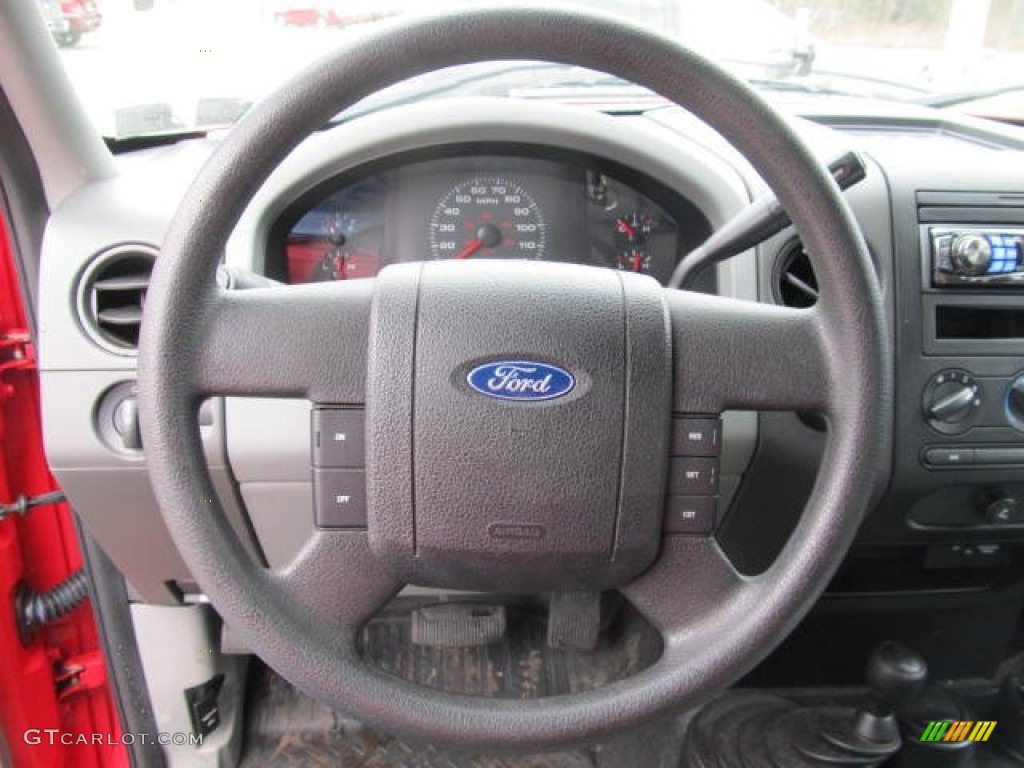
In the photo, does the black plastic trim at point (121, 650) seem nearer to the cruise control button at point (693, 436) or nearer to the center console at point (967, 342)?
the cruise control button at point (693, 436)

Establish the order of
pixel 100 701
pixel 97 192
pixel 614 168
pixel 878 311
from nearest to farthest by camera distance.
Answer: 1. pixel 878 311
2. pixel 97 192
3. pixel 614 168
4. pixel 100 701

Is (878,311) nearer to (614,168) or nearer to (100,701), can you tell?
(614,168)

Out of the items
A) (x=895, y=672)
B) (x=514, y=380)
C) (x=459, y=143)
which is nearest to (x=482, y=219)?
(x=459, y=143)

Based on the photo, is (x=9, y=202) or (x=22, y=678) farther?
(x=22, y=678)

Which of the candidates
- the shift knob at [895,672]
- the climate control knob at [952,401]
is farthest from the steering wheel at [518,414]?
the shift knob at [895,672]

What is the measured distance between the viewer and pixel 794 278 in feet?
3.71

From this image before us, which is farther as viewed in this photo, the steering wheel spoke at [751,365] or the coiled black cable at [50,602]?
the coiled black cable at [50,602]

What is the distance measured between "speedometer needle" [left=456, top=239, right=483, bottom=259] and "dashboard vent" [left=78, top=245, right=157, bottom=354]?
421 mm

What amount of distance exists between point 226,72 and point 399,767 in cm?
117

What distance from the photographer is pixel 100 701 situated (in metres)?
1.49

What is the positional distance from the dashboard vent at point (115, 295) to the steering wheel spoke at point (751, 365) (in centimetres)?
63

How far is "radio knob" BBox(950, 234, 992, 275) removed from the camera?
3.72 feet

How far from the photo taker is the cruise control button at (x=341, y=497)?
772 millimetres

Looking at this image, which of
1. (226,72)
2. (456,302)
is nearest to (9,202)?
(226,72)
